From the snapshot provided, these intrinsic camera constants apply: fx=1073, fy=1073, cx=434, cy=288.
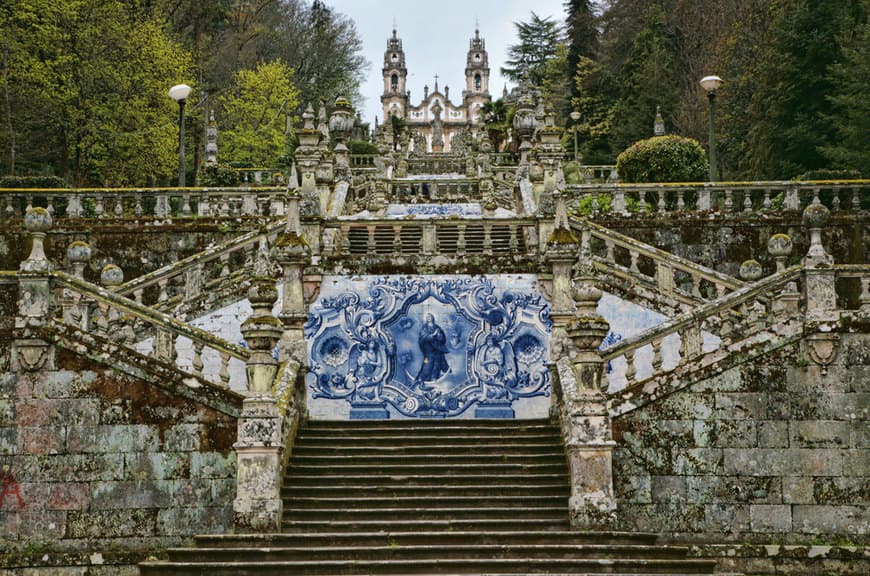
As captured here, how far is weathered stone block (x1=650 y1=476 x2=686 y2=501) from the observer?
541 inches

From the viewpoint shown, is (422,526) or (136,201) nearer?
(422,526)

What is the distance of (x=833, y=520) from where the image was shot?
45.0ft

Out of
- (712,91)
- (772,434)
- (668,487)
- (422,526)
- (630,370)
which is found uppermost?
(712,91)

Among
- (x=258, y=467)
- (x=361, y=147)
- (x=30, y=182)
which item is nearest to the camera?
(x=258, y=467)

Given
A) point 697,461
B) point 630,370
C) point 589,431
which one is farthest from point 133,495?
point 697,461

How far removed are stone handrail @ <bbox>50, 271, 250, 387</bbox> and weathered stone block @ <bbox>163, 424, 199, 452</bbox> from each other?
27.2 inches

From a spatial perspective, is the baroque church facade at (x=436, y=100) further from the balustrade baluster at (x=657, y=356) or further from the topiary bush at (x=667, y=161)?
the balustrade baluster at (x=657, y=356)

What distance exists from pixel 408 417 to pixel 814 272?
6.23 m

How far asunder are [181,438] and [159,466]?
451mm

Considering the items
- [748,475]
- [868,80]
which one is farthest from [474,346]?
[868,80]

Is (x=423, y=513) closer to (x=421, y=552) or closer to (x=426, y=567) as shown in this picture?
(x=421, y=552)

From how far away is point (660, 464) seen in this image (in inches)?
544

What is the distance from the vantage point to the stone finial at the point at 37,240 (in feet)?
46.2

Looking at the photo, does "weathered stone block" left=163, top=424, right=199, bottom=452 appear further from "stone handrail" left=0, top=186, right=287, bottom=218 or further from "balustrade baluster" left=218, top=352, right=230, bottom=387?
"stone handrail" left=0, top=186, right=287, bottom=218
